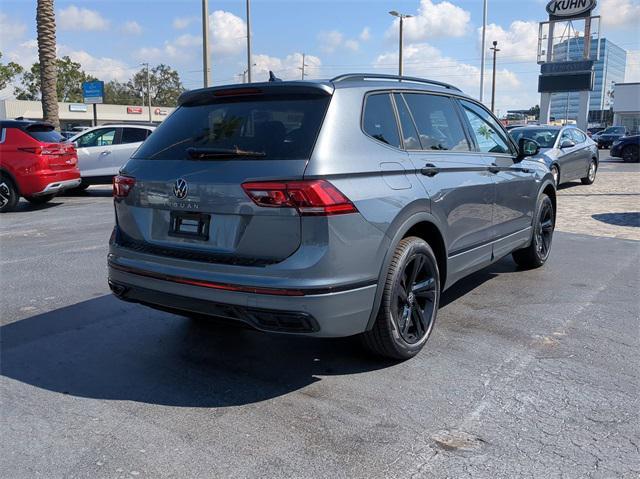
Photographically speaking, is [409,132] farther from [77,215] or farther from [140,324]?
[77,215]

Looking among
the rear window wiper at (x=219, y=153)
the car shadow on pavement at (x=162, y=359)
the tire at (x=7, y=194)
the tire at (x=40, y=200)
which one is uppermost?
the rear window wiper at (x=219, y=153)

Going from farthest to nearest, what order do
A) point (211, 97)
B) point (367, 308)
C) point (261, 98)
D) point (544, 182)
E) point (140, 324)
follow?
point (544, 182) < point (140, 324) < point (211, 97) < point (261, 98) < point (367, 308)

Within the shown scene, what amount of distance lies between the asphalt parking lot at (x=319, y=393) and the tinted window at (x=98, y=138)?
9325mm

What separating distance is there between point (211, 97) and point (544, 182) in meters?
3.98

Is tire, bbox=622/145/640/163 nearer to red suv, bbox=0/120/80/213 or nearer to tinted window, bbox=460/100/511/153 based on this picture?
tinted window, bbox=460/100/511/153

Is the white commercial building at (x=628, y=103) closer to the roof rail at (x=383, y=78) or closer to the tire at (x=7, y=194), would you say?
the tire at (x=7, y=194)

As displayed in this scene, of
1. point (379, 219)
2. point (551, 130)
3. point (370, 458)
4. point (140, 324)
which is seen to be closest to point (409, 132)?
point (379, 219)

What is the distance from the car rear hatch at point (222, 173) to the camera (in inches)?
128

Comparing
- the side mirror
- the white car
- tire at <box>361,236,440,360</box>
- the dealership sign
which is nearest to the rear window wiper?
tire at <box>361,236,440,360</box>

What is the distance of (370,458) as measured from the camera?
280 cm

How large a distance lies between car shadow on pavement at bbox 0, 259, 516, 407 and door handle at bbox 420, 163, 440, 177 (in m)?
1.24

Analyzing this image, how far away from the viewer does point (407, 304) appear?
392 cm

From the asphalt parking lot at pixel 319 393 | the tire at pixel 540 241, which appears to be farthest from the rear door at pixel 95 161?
the tire at pixel 540 241

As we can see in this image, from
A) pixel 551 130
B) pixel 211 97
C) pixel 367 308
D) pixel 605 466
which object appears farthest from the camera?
pixel 551 130
